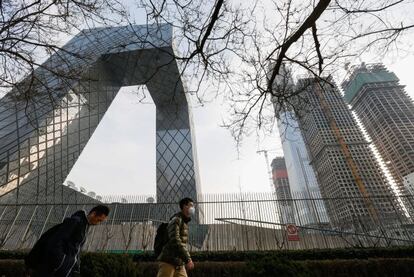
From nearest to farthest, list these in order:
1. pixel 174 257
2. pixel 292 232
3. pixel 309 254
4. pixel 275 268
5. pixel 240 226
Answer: pixel 174 257
pixel 275 268
pixel 309 254
pixel 292 232
pixel 240 226

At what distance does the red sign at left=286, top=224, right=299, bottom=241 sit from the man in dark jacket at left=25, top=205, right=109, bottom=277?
9.04 meters

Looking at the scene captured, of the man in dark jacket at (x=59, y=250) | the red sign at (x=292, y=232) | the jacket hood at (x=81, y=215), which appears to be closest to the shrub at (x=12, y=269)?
the man in dark jacket at (x=59, y=250)

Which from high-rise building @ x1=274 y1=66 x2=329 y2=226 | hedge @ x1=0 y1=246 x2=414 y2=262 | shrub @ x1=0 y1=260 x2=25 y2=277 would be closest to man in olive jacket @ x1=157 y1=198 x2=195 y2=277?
high-rise building @ x1=274 y1=66 x2=329 y2=226

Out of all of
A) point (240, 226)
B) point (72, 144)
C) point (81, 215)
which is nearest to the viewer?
point (81, 215)

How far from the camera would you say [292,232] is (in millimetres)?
9555

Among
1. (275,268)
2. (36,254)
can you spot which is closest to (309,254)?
(275,268)

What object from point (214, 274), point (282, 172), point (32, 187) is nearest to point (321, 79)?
point (214, 274)

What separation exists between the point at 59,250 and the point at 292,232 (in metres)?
9.49

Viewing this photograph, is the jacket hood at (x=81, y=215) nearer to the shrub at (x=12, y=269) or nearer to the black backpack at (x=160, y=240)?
the black backpack at (x=160, y=240)

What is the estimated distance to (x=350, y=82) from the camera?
4.90 m

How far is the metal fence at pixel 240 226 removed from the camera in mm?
9320

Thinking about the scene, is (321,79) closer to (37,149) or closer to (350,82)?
(350,82)

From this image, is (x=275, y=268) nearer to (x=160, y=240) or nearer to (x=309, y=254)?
(x=160, y=240)

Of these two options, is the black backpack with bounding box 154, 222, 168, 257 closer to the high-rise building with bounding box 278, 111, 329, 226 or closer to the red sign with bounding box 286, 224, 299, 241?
the high-rise building with bounding box 278, 111, 329, 226
